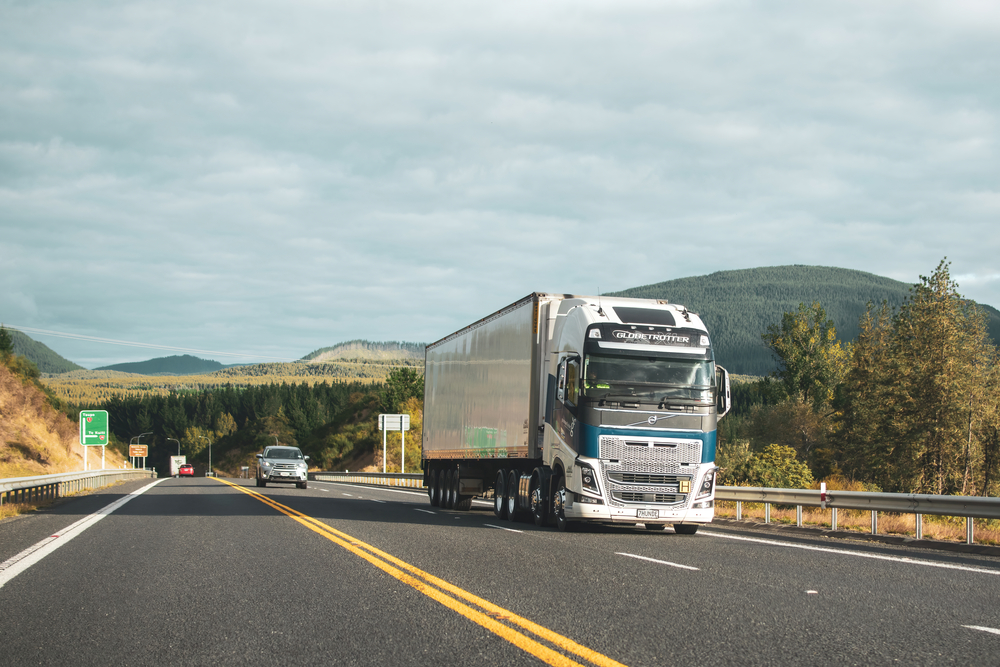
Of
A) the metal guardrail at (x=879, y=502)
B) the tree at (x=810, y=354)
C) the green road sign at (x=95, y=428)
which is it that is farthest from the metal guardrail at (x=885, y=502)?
the tree at (x=810, y=354)

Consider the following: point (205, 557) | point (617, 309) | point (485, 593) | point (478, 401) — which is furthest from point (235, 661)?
point (478, 401)


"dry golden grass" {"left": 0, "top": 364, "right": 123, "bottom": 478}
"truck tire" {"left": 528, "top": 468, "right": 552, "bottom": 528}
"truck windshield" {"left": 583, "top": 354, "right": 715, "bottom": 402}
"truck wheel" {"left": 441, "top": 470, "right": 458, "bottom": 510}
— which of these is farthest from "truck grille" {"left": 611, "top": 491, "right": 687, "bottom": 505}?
"dry golden grass" {"left": 0, "top": 364, "right": 123, "bottom": 478}

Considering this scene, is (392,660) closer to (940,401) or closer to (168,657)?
(168,657)

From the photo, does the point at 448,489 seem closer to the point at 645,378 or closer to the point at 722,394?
the point at 645,378

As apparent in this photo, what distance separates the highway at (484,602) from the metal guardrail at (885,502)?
99 cm

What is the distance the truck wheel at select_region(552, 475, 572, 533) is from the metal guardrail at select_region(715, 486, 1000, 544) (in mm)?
4752

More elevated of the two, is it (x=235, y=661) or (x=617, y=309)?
(x=617, y=309)

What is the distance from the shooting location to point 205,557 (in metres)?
11.5

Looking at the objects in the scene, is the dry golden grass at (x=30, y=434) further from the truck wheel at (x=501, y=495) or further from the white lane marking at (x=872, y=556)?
the white lane marking at (x=872, y=556)

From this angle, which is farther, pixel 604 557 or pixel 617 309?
pixel 617 309

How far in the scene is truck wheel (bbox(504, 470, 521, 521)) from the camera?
1959 centimetres

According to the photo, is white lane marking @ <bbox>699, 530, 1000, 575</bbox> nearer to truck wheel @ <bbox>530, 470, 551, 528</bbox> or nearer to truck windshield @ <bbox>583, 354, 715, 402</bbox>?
truck windshield @ <bbox>583, 354, 715, 402</bbox>

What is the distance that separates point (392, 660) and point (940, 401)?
52.1 m

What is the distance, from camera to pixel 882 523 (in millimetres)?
17484
